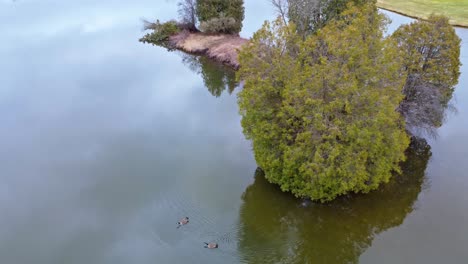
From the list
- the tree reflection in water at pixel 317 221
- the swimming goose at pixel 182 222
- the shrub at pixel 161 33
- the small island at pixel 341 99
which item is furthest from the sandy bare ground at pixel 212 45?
the swimming goose at pixel 182 222

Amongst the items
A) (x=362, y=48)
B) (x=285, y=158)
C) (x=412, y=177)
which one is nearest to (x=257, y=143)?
(x=285, y=158)

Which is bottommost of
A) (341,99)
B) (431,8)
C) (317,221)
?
(317,221)

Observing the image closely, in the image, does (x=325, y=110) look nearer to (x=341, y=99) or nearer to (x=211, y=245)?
(x=341, y=99)

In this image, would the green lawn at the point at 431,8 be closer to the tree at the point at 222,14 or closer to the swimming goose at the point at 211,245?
the tree at the point at 222,14

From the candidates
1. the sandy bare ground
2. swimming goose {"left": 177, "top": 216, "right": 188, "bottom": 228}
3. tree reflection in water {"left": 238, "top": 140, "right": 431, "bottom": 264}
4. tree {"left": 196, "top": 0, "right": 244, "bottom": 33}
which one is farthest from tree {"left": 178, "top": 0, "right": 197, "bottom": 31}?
swimming goose {"left": 177, "top": 216, "right": 188, "bottom": 228}

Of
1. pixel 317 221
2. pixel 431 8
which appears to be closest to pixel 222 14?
pixel 431 8

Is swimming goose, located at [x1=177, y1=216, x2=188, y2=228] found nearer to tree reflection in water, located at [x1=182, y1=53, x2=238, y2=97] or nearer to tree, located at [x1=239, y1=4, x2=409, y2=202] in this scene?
tree, located at [x1=239, y1=4, x2=409, y2=202]
